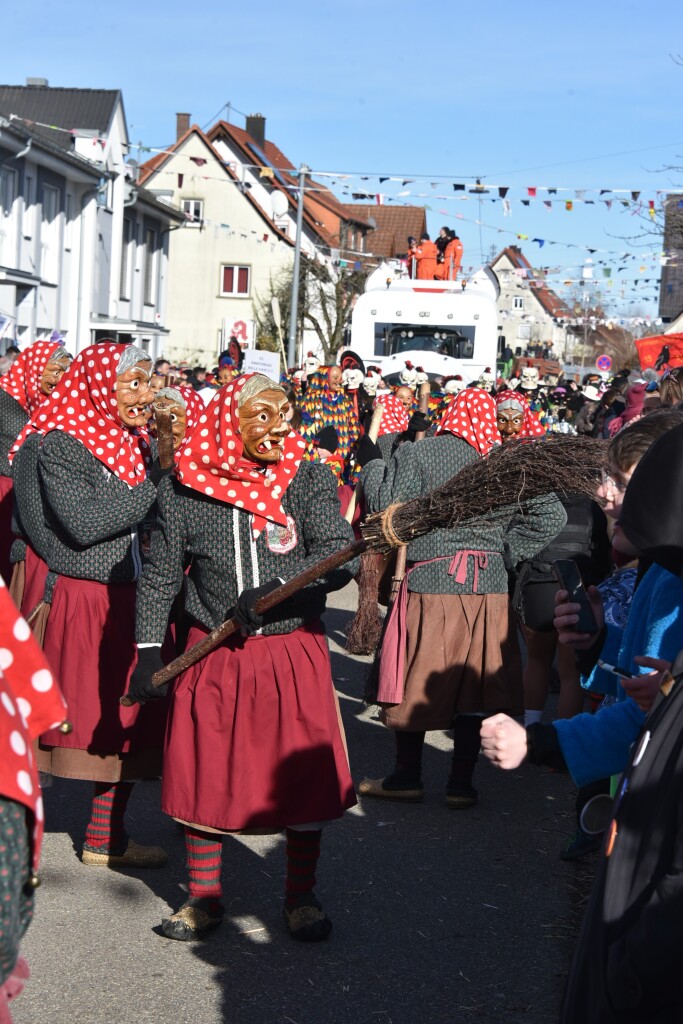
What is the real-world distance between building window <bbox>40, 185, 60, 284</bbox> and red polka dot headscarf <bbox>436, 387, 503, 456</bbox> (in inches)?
982

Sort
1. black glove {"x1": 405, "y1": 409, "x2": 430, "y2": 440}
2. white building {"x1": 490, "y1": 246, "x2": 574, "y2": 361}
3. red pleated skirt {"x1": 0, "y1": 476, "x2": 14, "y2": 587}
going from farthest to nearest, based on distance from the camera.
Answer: white building {"x1": 490, "y1": 246, "x2": 574, "y2": 361}, black glove {"x1": 405, "y1": 409, "x2": 430, "y2": 440}, red pleated skirt {"x1": 0, "y1": 476, "x2": 14, "y2": 587}

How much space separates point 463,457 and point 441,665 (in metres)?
0.99

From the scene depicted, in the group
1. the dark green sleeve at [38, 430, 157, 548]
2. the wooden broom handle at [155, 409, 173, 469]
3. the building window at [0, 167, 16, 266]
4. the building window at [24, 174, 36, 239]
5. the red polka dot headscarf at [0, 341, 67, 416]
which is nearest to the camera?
the dark green sleeve at [38, 430, 157, 548]

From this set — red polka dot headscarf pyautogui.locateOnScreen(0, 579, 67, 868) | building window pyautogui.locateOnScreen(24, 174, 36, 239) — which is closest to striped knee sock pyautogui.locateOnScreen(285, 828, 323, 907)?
red polka dot headscarf pyautogui.locateOnScreen(0, 579, 67, 868)

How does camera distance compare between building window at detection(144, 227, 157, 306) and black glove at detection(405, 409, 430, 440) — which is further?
building window at detection(144, 227, 157, 306)

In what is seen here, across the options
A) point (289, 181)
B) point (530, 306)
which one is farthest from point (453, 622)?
A: point (530, 306)

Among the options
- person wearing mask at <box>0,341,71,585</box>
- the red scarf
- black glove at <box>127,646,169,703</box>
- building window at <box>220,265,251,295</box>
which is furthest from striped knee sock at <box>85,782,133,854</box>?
building window at <box>220,265,251,295</box>

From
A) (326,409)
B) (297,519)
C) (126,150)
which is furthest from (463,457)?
(126,150)

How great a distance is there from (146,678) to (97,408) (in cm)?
126

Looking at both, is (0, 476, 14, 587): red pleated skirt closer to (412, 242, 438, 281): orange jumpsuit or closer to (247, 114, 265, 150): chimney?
(412, 242, 438, 281): orange jumpsuit

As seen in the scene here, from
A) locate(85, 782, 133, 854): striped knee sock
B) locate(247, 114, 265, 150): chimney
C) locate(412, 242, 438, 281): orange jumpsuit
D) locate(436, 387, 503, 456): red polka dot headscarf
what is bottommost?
locate(85, 782, 133, 854): striped knee sock

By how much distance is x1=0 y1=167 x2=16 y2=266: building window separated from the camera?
26875mm

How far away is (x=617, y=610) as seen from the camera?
16.0ft

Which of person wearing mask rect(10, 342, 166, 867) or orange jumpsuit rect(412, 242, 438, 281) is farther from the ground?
orange jumpsuit rect(412, 242, 438, 281)
